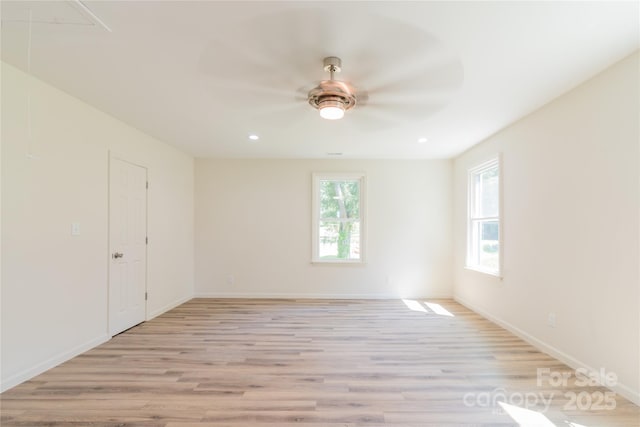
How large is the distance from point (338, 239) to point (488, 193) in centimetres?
241

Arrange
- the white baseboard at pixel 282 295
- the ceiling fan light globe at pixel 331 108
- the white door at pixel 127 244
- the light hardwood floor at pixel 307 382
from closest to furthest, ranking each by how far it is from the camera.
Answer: the light hardwood floor at pixel 307 382 < the ceiling fan light globe at pixel 331 108 < the white door at pixel 127 244 < the white baseboard at pixel 282 295

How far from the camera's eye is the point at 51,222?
2578 millimetres

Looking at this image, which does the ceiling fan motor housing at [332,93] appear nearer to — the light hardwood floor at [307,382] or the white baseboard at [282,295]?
the light hardwood floor at [307,382]

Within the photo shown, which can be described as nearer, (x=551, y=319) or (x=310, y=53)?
(x=310, y=53)

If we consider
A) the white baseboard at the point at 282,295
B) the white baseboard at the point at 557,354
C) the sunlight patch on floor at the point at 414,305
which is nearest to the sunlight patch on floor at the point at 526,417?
the white baseboard at the point at 557,354

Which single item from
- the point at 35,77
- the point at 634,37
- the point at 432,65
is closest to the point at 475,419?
the point at 432,65

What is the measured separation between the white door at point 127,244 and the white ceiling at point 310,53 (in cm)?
75

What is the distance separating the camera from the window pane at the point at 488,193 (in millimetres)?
3975

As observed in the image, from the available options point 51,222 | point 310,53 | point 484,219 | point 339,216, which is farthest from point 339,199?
point 51,222

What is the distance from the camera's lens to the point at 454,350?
297 cm

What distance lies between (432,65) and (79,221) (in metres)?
3.38

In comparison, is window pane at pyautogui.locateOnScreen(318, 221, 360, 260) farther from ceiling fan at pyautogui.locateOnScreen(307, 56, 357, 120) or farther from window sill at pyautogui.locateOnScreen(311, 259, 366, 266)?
ceiling fan at pyautogui.locateOnScreen(307, 56, 357, 120)

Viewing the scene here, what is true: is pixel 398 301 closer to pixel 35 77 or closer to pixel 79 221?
pixel 79 221

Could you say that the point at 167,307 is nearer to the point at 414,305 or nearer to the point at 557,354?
the point at 414,305
